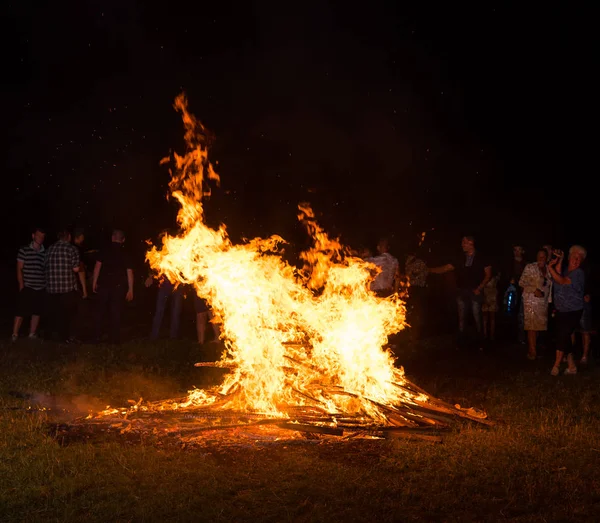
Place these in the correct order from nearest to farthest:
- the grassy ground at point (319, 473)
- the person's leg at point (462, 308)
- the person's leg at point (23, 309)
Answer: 1. the grassy ground at point (319, 473)
2. the person's leg at point (23, 309)
3. the person's leg at point (462, 308)

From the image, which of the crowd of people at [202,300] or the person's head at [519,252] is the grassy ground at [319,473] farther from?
the person's head at [519,252]

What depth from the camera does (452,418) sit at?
6789mm

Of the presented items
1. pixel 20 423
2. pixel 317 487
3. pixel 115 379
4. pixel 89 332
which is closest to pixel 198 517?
pixel 317 487

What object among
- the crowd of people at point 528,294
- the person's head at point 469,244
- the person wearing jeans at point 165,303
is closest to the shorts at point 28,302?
the person wearing jeans at point 165,303

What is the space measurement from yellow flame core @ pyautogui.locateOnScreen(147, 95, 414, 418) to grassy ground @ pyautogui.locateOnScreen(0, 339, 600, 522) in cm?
107

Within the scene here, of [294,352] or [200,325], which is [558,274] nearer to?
[294,352]

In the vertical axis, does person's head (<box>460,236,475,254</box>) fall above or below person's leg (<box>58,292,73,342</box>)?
above

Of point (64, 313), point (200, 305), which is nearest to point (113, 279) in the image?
point (64, 313)

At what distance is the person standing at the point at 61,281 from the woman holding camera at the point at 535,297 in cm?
860

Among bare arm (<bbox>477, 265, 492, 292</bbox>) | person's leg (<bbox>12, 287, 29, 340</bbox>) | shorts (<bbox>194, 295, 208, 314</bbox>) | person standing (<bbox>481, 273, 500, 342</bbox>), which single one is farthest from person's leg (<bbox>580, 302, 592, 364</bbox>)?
person's leg (<bbox>12, 287, 29, 340</bbox>)

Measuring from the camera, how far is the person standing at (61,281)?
11562 mm

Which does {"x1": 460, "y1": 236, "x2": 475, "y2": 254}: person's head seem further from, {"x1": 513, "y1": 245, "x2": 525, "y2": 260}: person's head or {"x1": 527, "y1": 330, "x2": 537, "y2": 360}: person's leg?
{"x1": 527, "y1": 330, "x2": 537, "y2": 360}: person's leg

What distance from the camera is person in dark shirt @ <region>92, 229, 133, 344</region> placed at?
11609mm

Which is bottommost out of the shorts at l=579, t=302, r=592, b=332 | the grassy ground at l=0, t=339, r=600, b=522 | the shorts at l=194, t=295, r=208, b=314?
the grassy ground at l=0, t=339, r=600, b=522
